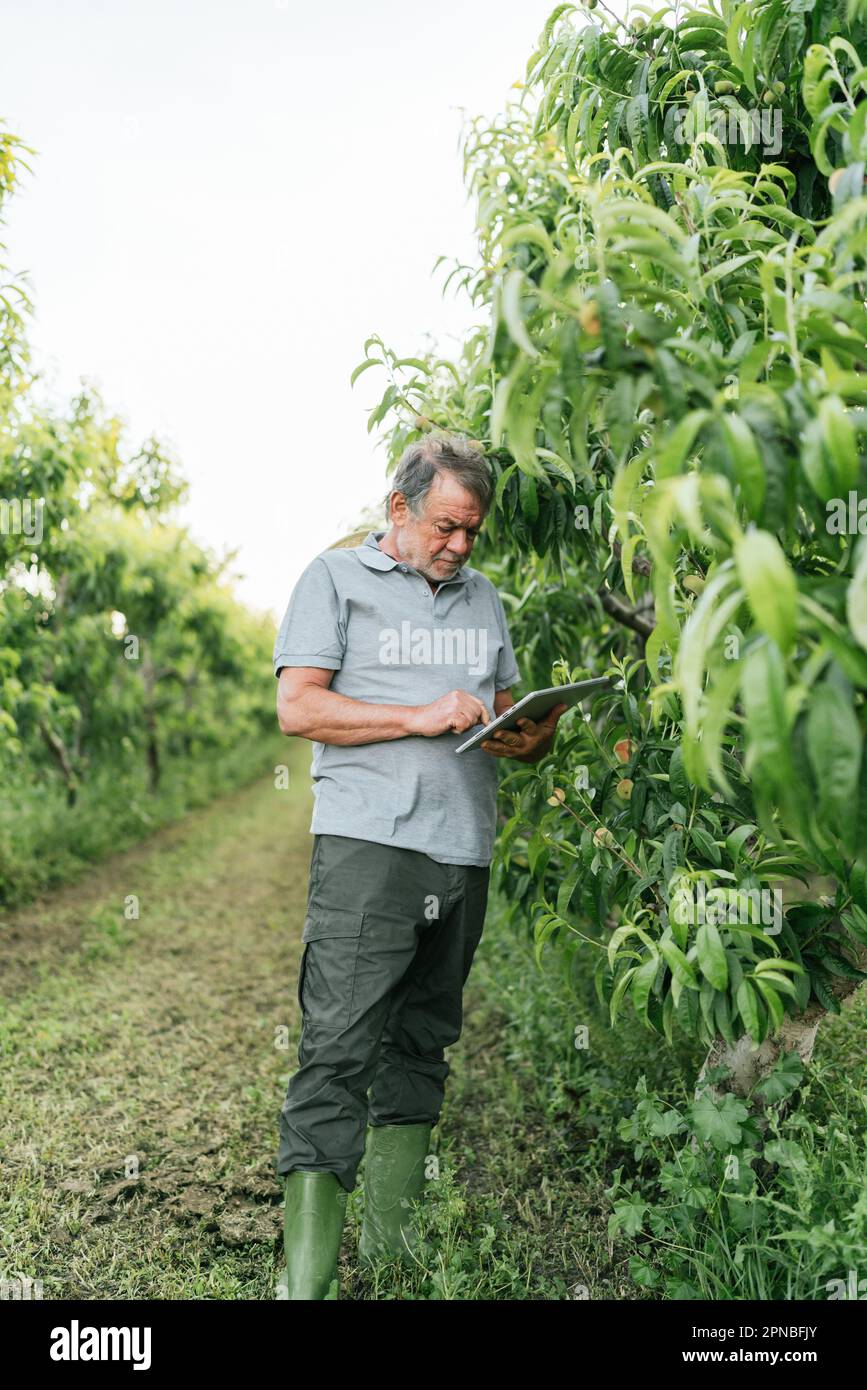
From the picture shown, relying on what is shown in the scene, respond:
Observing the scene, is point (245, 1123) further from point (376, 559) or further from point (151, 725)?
point (151, 725)

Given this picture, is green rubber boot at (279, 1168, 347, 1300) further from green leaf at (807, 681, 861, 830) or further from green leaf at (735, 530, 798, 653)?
green leaf at (735, 530, 798, 653)

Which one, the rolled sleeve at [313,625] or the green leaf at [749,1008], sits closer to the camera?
the green leaf at [749,1008]

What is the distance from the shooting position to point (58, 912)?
5.88 meters

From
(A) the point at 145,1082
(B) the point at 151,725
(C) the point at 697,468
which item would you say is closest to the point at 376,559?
(C) the point at 697,468

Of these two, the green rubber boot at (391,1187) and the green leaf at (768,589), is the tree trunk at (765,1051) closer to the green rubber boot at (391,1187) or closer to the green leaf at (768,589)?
the green rubber boot at (391,1187)

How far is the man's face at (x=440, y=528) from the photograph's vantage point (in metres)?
2.30

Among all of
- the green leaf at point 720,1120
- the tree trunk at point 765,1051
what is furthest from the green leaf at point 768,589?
the tree trunk at point 765,1051

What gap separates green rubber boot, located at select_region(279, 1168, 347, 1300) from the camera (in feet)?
7.06

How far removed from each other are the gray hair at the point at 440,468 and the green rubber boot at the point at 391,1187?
1.58 meters

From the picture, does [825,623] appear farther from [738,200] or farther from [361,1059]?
[361,1059]

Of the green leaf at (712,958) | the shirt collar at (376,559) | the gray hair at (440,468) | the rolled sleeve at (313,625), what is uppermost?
the gray hair at (440,468)

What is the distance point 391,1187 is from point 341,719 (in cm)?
122

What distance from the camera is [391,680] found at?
2342 mm

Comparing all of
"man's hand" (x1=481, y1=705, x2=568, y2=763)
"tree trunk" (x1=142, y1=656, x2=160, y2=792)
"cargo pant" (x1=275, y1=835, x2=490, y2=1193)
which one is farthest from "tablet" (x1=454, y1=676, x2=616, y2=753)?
"tree trunk" (x1=142, y1=656, x2=160, y2=792)
